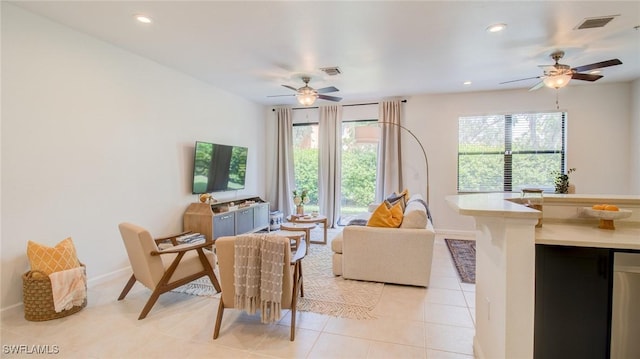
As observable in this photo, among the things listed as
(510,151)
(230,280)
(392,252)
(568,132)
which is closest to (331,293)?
(392,252)

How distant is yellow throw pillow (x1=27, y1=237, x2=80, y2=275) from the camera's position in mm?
2770

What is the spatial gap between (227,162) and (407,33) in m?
3.73

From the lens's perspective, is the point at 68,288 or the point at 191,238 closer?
the point at 68,288

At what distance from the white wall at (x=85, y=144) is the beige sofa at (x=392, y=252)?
2802 mm

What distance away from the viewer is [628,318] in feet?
5.89

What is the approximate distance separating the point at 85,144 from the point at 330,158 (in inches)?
174

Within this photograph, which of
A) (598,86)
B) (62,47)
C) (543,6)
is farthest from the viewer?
(598,86)

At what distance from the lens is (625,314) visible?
179 centimetres

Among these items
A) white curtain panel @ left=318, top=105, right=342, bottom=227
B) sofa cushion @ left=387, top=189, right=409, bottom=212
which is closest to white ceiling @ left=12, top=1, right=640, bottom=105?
white curtain panel @ left=318, top=105, right=342, bottom=227

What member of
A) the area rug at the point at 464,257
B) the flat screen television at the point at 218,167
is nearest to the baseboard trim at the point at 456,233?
the area rug at the point at 464,257

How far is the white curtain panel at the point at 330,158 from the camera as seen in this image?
22.2 feet

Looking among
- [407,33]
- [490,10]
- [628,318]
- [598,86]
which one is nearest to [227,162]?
[407,33]

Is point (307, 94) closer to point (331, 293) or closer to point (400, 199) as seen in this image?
point (400, 199)

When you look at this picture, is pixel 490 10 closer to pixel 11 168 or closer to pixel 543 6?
pixel 543 6
